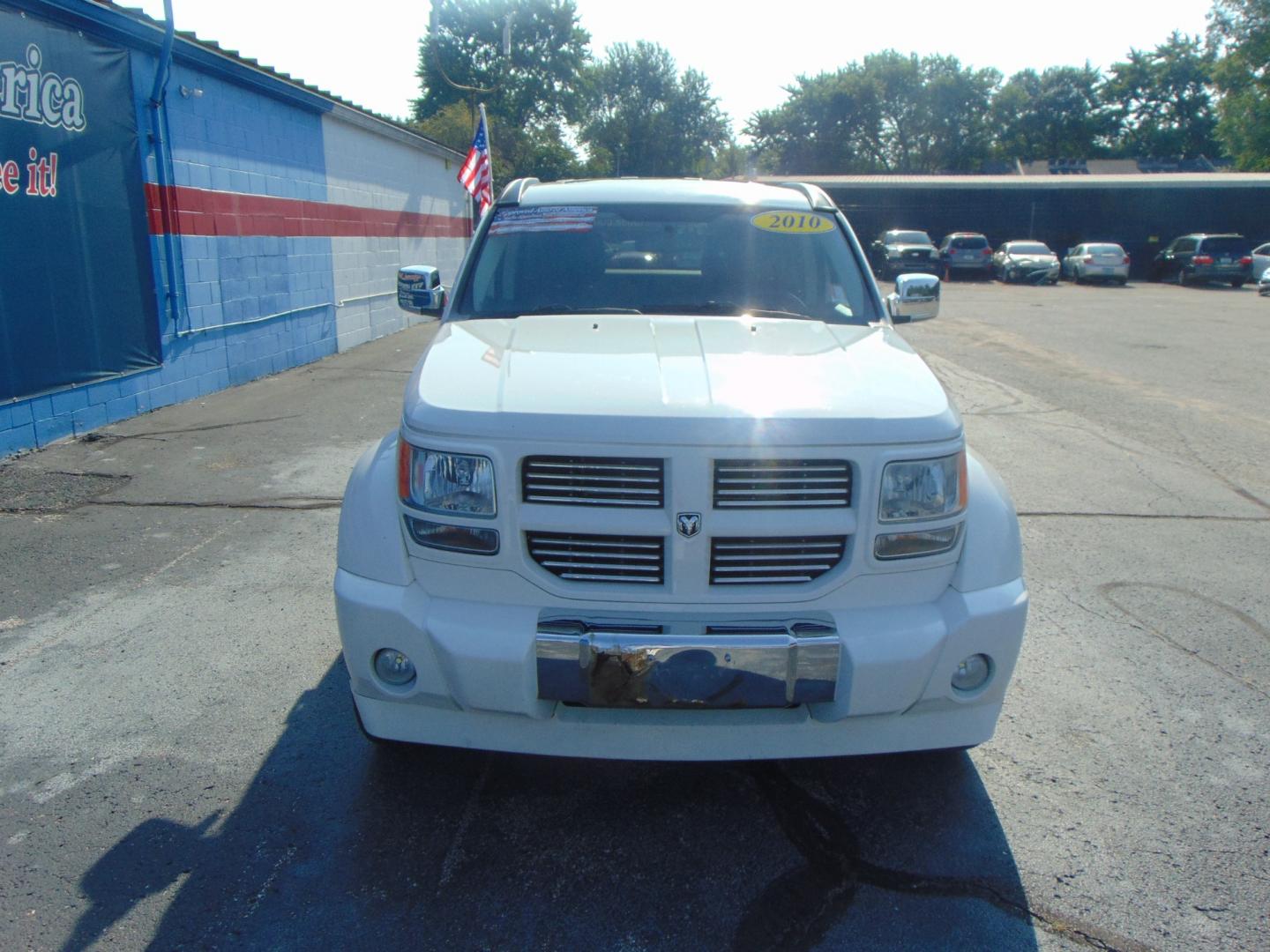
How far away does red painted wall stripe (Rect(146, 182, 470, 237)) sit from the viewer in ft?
30.8

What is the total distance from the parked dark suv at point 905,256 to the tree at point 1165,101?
49332 millimetres

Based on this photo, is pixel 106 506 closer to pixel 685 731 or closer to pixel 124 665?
pixel 124 665

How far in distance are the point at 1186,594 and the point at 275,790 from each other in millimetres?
4346

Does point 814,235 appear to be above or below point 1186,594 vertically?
above

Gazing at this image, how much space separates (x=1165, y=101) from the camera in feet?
238

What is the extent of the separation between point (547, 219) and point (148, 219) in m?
6.44

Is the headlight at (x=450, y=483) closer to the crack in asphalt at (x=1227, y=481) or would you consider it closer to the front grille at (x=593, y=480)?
the front grille at (x=593, y=480)

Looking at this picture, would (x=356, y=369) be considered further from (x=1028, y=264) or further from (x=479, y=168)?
(x=1028, y=264)

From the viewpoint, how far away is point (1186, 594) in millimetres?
4980

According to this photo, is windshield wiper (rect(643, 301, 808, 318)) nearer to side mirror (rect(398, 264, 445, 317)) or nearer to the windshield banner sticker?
the windshield banner sticker

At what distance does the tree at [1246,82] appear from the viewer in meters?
47.7

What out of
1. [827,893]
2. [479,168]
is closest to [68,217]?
[827,893]

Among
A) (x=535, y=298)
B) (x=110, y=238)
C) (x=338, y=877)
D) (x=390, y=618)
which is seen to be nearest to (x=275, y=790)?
(x=338, y=877)

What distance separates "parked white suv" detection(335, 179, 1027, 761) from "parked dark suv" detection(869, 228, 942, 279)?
97.7 ft
